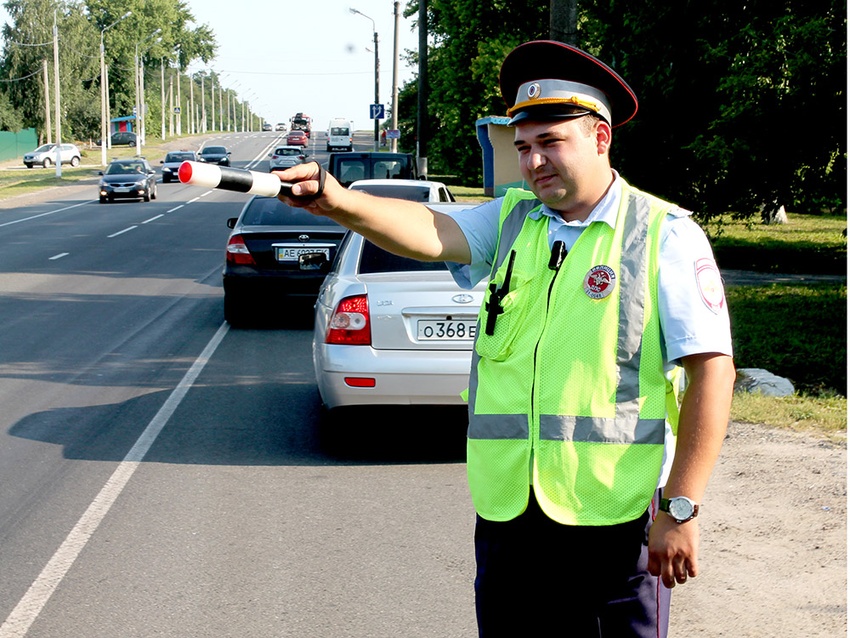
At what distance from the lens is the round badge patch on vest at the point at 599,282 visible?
267 centimetres

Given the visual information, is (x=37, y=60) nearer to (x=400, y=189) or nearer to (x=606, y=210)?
(x=400, y=189)

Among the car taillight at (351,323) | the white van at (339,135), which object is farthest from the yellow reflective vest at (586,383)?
the white van at (339,135)

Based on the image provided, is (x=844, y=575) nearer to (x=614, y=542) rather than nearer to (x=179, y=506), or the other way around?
(x=614, y=542)

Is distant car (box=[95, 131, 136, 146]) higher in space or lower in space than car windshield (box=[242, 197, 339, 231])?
lower

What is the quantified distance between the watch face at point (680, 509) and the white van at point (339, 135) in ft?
271

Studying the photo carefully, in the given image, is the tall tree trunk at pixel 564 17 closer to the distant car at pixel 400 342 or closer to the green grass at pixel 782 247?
the distant car at pixel 400 342

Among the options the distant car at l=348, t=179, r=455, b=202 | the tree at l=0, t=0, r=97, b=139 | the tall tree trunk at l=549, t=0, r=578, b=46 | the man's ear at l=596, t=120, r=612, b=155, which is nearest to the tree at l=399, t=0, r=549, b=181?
the distant car at l=348, t=179, r=455, b=202

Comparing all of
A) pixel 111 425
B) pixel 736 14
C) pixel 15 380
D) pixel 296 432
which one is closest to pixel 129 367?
pixel 15 380

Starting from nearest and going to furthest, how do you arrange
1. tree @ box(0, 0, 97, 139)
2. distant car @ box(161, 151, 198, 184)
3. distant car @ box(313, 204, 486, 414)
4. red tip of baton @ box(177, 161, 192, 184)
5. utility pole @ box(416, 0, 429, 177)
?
1. red tip of baton @ box(177, 161, 192, 184)
2. distant car @ box(313, 204, 486, 414)
3. utility pole @ box(416, 0, 429, 177)
4. distant car @ box(161, 151, 198, 184)
5. tree @ box(0, 0, 97, 139)

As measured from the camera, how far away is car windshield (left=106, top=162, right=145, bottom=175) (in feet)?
138

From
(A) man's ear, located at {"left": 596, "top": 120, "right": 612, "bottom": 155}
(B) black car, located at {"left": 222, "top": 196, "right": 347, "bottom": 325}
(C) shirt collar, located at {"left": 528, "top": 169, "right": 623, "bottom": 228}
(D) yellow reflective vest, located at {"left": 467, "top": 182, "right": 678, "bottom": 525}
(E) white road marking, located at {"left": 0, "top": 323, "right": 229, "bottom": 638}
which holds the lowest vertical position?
(E) white road marking, located at {"left": 0, "top": 323, "right": 229, "bottom": 638}

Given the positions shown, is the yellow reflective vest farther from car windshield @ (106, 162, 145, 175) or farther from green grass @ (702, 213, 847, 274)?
car windshield @ (106, 162, 145, 175)

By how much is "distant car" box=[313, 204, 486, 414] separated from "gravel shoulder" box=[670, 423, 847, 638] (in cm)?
173

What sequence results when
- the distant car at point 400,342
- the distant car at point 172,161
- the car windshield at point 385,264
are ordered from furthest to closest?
the distant car at point 172,161, the car windshield at point 385,264, the distant car at point 400,342
